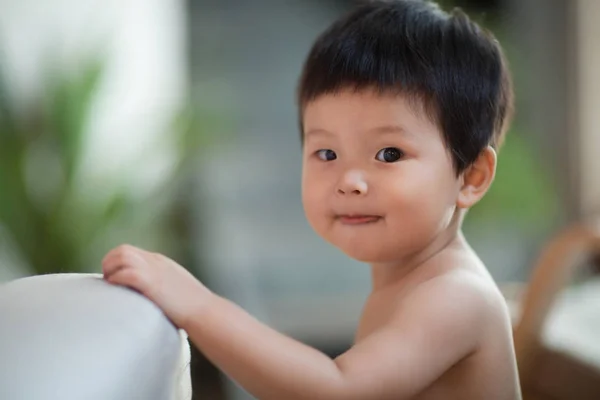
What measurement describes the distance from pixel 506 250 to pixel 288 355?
7.84ft

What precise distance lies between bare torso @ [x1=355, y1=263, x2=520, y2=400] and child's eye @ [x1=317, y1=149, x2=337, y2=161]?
151 millimetres

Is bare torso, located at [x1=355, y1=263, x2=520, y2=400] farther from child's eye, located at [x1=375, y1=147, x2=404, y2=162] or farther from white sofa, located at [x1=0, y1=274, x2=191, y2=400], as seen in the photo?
white sofa, located at [x1=0, y1=274, x2=191, y2=400]

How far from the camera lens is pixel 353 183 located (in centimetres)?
76

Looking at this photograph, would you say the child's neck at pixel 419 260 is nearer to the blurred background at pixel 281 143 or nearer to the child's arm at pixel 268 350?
the child's arm at pixel 268 350

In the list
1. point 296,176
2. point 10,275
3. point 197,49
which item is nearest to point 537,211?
point 296,176

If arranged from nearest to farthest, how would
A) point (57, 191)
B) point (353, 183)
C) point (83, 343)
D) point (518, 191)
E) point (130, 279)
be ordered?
point (83, 343) → point (130, 279) → point (353, 183) → point (57, 191) → point (518, 191)

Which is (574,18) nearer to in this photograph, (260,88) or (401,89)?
(260,88)

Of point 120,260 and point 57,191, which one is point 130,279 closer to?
point 120,260

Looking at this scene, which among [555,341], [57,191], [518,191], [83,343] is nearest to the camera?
[83,343]

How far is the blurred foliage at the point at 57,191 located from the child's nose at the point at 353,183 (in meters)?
1.26

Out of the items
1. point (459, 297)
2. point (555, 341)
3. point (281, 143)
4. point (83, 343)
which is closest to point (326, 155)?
point (459, 297)

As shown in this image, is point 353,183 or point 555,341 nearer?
point 353,183

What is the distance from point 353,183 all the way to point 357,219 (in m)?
0.04

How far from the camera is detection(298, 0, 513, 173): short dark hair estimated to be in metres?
0.78
